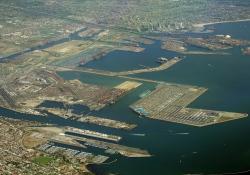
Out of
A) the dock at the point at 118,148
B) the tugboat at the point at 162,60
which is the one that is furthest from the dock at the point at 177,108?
the tugboat at the point at 162,60

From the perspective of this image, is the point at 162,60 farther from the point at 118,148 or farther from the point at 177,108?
the point at 118,148

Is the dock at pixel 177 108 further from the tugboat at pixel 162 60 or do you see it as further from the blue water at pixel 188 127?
the tugboat at pixel 162 60

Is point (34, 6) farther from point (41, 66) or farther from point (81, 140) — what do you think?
point (81, 140)

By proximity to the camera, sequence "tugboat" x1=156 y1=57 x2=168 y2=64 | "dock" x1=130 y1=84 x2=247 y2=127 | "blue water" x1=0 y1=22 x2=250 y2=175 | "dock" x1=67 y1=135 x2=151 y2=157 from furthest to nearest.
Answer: "tugboat" x1=156 y1=57 x2=168 y2=64
"dock" x1=130 y1=84 x2=247 y2=127
"dock" x1=67 y1=135 x2=151 y2=157
"blue water" x1=0 y1=22 x2=250 y2=175

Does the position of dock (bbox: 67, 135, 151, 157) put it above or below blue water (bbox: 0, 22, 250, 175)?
below

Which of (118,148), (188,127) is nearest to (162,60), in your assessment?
(188,127)

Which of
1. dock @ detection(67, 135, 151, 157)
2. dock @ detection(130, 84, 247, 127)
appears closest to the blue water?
dock @ detection(67, 135, 151, 157)

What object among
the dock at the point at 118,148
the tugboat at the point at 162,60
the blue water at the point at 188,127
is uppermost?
the tugboat at the point at 162,60

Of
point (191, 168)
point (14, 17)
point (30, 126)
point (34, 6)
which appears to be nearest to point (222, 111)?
point (191, 168)

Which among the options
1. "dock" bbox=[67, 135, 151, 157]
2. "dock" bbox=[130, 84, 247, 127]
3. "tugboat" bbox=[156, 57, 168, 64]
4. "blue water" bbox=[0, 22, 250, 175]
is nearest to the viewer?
"blue water" bbox=[0, 22, 250, 175]

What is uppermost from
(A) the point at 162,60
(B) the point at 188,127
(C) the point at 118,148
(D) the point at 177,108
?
(A) the point at 162,60

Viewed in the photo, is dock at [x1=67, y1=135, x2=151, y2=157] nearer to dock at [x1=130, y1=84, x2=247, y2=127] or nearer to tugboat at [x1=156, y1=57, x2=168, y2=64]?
dock at [x1=130, y1=84, x2=247, y2=127]
